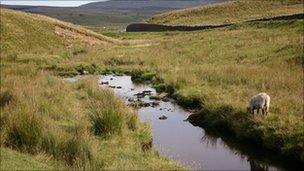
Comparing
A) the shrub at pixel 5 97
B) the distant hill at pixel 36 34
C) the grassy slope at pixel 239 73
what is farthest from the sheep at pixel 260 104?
the distant hill at pixel 36 34

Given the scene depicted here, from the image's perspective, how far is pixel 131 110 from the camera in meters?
19.0

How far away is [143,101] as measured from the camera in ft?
82.6

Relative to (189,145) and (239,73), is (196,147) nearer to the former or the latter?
(189,145)

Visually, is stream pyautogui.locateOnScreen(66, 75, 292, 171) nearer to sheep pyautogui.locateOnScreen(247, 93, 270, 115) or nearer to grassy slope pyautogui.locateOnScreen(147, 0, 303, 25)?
sheep pyautogui.locateOnScreen(247, 93, 270, 115)

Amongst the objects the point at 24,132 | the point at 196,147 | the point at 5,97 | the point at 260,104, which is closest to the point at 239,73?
the point at 260,104

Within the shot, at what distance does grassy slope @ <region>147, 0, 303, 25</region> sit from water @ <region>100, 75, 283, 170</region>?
6033 cm

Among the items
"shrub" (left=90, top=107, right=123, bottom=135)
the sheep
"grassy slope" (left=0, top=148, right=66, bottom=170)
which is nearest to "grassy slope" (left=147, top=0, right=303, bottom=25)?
the sheep

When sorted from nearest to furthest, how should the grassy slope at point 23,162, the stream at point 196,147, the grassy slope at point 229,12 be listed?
1. the grassy slope at point 23,162
2. the stream at point 196,147
3. the grassy slope at point 229,12

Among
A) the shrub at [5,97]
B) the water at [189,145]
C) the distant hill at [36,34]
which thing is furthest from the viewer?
the distant hill at [36,34]

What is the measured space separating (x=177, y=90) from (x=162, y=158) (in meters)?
11.6

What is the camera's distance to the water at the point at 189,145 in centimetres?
1548

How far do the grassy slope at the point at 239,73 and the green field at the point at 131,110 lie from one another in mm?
42

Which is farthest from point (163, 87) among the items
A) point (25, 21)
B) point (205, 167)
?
point (25, 21)

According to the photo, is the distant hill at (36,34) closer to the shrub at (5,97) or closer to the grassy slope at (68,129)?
the grassy slope at (68,129)
